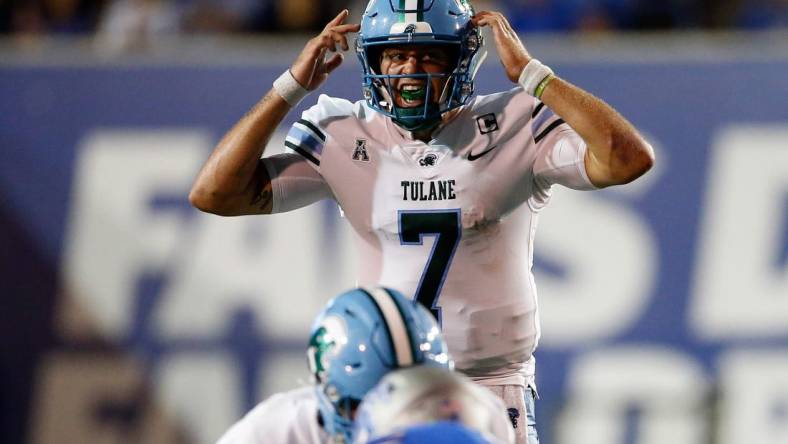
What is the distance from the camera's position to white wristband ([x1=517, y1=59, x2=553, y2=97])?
2.92 m

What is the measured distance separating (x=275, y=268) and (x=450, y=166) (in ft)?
7.14

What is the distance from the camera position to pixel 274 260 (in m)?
5.03

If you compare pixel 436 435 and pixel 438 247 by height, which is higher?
pixel 438 247

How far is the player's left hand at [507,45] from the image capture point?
2969 millimetres

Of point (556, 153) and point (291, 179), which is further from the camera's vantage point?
point (291, 179)

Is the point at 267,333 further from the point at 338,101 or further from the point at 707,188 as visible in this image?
the point at 338,101

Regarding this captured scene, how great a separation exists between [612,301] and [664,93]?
31.0 inches

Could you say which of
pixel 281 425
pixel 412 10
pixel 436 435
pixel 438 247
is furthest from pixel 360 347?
pixel 412 10

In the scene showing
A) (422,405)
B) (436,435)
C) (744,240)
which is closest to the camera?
(436,435)

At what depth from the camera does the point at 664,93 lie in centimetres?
509

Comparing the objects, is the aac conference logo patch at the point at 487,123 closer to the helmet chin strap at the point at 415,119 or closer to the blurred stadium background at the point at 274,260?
the helmet chin strap at the point at 415,119

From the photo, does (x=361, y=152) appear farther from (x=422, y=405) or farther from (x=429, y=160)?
(x=422, y=405)

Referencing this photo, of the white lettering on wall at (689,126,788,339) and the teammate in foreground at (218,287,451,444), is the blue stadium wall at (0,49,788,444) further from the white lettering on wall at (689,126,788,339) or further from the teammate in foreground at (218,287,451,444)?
the teammate in foreground at (218,287,451,444)

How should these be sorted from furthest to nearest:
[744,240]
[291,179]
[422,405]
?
[744,240] < [291,179] < [422,405]
